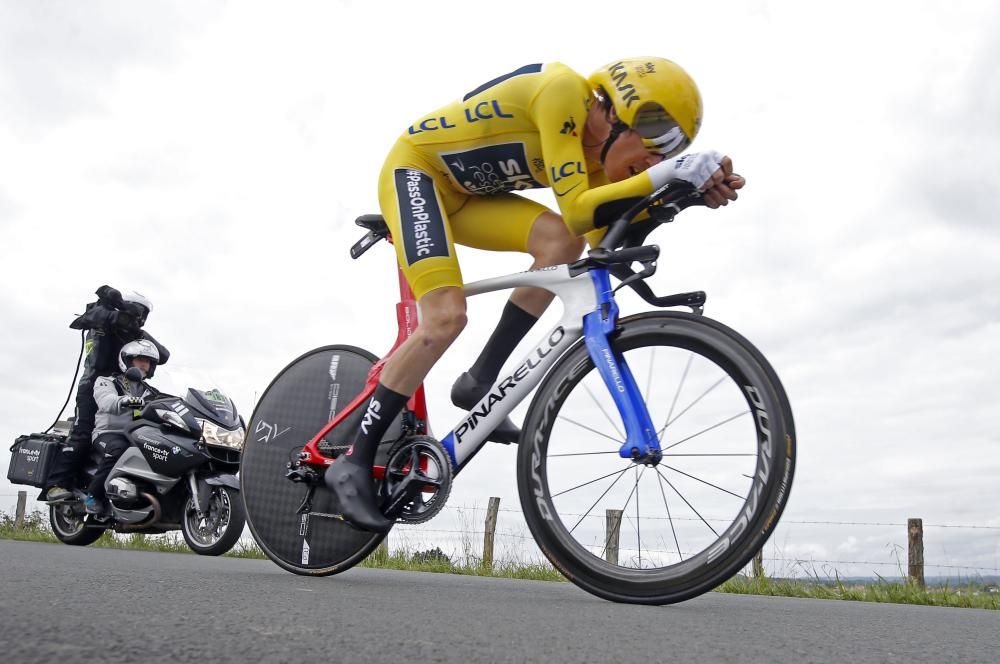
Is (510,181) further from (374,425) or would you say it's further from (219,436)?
(219,436)

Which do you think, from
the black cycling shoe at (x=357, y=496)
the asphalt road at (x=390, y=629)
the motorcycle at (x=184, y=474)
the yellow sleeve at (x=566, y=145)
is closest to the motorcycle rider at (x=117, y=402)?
the motorcycle at (x=184, y=474)

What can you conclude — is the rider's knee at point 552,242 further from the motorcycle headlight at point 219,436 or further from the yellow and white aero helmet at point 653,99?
the motorcycle headlight at point 219,436

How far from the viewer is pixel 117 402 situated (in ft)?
26.5

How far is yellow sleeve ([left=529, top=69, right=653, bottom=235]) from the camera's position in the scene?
302cm

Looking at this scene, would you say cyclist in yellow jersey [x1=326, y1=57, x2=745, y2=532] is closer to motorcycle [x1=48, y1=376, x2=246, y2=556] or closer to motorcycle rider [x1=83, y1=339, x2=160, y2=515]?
motorcycle [x1=48, y1=376, x2=246, y2=556]

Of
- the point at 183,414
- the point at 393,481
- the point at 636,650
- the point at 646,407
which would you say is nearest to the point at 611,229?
the point at 646,407

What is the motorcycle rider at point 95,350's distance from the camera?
8.30 meters

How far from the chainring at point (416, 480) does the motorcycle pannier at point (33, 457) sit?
637 cm

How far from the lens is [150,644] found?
148 cm

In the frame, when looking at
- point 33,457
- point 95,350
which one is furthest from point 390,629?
point 33,457

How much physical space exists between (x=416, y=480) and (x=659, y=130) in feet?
5.17

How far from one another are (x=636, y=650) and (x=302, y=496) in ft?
7.77

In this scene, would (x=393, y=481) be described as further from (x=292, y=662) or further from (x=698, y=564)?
(x=292, y=662)

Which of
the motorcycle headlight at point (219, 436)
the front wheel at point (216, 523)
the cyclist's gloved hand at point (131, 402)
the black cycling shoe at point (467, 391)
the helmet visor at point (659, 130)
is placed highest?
the helmet visor at point (659, 130)
